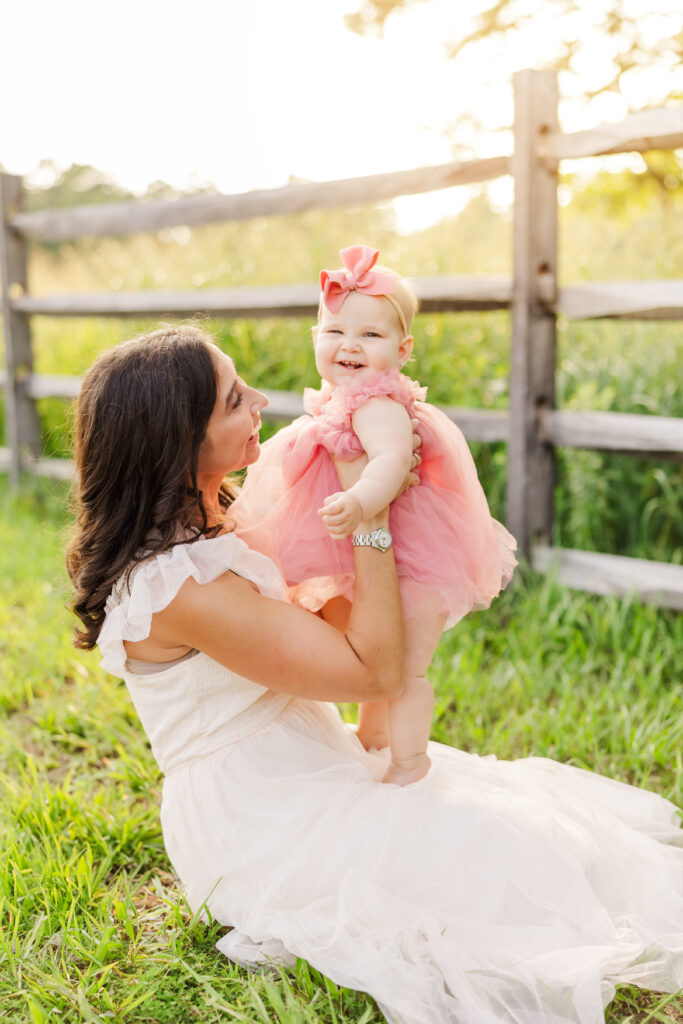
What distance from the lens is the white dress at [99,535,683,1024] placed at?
62.2 inches

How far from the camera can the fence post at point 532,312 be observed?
335cm

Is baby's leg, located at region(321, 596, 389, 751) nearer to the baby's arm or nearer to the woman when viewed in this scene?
the woman

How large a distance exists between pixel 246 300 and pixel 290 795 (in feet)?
10.1

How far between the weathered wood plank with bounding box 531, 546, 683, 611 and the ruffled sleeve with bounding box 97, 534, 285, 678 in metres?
1.83

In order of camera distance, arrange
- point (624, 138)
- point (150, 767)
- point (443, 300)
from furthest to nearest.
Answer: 1. point (443, 300)
2. point (624, 138)
3. point (150, 767)

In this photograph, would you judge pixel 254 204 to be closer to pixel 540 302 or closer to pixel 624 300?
pixel 540 302

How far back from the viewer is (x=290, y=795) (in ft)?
5.89

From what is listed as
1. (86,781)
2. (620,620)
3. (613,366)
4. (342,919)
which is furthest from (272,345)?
(342,919)

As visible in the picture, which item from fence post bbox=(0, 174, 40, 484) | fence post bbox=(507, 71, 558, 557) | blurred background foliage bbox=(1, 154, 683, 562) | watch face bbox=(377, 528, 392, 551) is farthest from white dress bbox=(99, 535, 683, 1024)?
fence post bbox=(0, 174, 40, 484)

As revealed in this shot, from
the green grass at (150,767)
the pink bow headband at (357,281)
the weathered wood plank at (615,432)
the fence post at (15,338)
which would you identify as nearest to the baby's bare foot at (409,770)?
the green grass at (150,767)

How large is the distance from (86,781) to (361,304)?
5.04ft

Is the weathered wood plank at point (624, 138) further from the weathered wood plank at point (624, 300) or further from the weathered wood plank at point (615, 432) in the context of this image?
the weathered wood plank at point (615, 432)

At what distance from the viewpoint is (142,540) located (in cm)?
172

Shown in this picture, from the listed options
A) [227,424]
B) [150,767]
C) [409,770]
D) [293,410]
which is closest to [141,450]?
[227,424]
